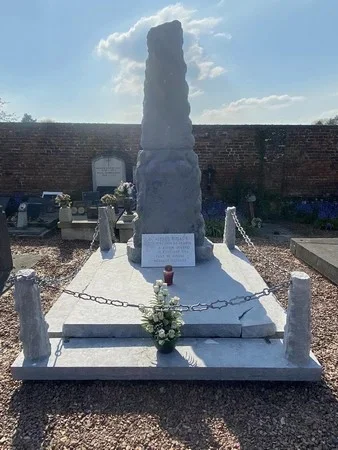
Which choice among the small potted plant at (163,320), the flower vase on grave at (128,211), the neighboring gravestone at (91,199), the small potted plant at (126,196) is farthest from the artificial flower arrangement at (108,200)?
the small potted plant at (163,320)

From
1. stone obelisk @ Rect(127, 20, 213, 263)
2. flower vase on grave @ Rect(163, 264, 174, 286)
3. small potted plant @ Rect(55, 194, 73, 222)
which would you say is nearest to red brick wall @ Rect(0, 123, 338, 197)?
small potted plant @ Rect(55, 194, 73, 222)

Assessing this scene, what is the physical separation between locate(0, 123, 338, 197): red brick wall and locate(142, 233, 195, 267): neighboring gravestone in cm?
613

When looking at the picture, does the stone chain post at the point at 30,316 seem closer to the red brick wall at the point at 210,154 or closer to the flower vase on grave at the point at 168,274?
the flower vase on grave at the point at 168,274

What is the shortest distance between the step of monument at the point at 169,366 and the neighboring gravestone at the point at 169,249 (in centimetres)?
187

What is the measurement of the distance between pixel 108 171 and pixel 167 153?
20.0ft

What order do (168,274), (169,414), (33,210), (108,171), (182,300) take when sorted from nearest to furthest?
(169,414) < (182,300) < (168,274) < (33,210) < (108,171)

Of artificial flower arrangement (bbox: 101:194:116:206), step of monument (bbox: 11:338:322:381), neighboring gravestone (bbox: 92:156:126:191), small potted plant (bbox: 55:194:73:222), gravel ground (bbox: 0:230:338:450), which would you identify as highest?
neighboring gravestone (bbox: 92:156:126:191)

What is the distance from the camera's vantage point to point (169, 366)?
110 inches

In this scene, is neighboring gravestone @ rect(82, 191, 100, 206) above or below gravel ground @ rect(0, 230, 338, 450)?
above

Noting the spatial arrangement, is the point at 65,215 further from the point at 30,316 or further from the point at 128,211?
the point at 30,316

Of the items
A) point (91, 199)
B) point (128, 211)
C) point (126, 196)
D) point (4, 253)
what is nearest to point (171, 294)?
point (4, 253)

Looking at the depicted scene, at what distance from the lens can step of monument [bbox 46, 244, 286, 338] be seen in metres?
3.26

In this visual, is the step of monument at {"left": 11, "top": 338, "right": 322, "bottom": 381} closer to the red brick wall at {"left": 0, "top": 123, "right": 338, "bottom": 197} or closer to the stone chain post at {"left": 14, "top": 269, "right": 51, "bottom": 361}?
the stone chain post at {"left": 14, "top": 269, "right": 51, "bottom": 361}

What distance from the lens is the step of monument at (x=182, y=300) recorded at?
3.26 metres
